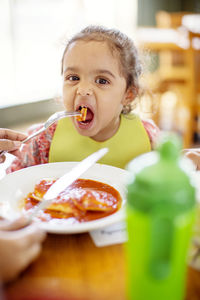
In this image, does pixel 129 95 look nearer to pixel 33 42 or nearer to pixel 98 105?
pixel 98 105

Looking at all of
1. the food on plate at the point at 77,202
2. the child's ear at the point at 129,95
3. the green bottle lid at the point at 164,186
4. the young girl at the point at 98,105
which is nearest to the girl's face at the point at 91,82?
the young girl at the point at 98,105

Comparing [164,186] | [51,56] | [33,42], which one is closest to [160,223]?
[164,186]

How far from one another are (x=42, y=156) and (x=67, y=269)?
0.81m

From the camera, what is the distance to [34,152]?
135 centimetres

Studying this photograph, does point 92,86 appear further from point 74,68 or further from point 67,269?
point 67,269

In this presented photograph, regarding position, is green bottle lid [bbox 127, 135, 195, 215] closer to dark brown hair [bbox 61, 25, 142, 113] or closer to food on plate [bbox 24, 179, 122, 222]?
food on plate [bbox 24, 179, 122, 222]

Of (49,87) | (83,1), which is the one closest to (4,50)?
(49,87)

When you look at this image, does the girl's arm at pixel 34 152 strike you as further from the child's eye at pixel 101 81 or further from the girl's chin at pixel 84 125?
the child's eye at pixel 101 81

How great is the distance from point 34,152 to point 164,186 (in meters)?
0.99

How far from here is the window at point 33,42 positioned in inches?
111

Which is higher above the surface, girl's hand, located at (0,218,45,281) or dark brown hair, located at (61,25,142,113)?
dark brown hair, located at (61,25,142,113)

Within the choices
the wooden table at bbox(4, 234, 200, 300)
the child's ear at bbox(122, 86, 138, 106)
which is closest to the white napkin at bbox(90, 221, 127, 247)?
the wooden table at bbox(4, 234, 200, 300)

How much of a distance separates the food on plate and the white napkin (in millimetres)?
40

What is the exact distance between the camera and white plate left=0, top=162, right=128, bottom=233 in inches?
26.3
